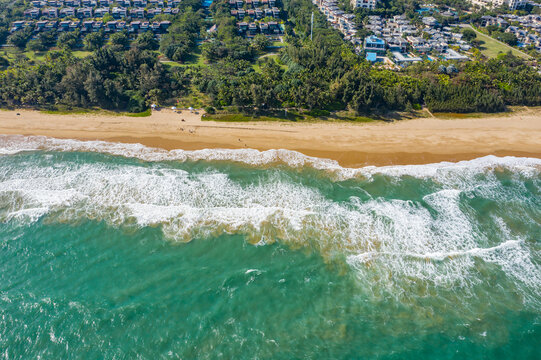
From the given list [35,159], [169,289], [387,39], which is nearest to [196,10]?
[387,39]

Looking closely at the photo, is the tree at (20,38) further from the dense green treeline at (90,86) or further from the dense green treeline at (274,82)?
the dense green treeline at (90,86)

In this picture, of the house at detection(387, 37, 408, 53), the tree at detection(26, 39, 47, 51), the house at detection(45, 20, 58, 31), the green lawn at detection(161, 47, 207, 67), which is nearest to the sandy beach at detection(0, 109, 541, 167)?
the green lawn at detection(161, 47, 207, 67)

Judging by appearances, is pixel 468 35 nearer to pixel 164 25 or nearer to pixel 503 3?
pixel 503 3

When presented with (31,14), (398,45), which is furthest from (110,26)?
(398,45)

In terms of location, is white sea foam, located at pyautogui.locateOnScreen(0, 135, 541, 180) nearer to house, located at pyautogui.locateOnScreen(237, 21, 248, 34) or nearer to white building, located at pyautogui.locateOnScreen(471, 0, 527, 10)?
house, located at pyautogui.locateOnScreen(237, 21, 248, 34)

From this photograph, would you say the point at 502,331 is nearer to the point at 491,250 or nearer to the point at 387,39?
the point at 491,250

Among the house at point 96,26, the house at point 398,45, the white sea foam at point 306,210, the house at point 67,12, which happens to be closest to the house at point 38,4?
the house at point 67,12
